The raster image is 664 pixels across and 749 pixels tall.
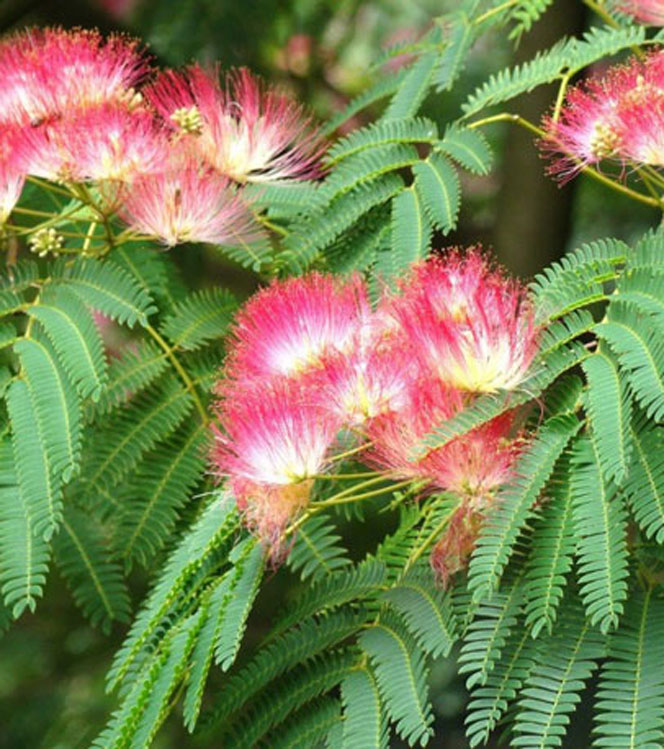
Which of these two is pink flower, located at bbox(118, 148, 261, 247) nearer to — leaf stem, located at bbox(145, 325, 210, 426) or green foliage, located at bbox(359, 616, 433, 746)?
leaf stem, located at bbox(145, 325, 210, 426)

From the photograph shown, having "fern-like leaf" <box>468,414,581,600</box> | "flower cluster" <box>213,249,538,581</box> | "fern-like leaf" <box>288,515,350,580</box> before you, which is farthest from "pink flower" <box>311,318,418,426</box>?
"fern-like leaf" <box>288,515,350,580</box>

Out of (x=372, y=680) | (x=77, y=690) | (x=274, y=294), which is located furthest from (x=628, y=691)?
(x=77, y=690)

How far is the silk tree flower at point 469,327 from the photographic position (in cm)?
226

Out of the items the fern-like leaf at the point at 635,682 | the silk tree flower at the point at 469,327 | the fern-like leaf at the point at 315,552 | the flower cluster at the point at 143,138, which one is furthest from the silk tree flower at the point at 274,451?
the flower cluster at the point at 143,138

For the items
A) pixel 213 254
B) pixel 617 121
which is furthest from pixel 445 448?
pixel 213 254

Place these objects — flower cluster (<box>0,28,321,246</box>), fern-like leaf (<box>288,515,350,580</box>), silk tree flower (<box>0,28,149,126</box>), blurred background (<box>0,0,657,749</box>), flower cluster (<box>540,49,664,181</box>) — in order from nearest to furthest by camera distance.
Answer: flower cluster (<box>540,49,664,181</box>)
fern-like leaf (<box>288,515,350,580</box>)
flower cluster (<box>0,28,321,246</box>)
silk tree flower (<box>0,28,149,126</box>)
blurred background (<box>0,0,657,749</box>)

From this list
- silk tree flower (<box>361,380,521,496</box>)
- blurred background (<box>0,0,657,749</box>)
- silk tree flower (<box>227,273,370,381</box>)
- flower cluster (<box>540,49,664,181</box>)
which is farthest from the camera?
blurred background (<box>0,0,657,749</box>)

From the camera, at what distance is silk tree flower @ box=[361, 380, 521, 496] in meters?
2.25

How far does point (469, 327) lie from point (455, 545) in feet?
1.01

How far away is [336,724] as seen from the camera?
7.89 ft

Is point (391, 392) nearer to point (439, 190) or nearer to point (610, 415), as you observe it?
point (610, 415)

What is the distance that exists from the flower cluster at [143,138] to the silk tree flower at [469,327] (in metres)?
0.64

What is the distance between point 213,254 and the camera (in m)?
4.21

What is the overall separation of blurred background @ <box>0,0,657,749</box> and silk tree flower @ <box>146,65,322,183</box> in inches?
24.6
